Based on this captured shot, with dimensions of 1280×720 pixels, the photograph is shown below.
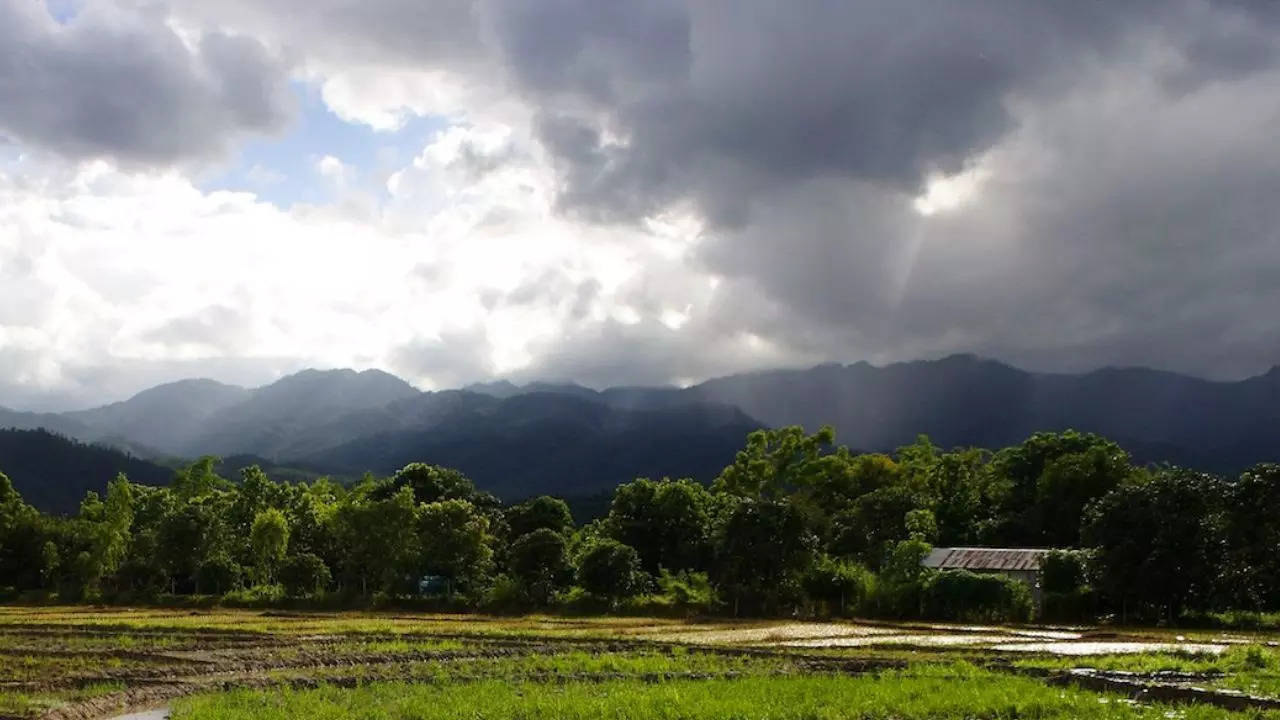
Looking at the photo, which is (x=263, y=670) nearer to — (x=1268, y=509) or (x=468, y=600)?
(x=468, y=600)

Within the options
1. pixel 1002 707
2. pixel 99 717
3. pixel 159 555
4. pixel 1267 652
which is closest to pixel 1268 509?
pixel 1267 652

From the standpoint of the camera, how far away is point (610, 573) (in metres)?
45.9

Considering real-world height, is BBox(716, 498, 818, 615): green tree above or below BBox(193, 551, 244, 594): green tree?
above

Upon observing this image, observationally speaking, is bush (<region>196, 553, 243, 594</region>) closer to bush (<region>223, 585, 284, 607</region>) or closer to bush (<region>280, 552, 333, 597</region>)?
bush (<region>223, 585, 284, 607</region>)

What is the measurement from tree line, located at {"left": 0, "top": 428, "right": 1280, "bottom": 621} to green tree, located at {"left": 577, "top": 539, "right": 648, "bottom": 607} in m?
0.09

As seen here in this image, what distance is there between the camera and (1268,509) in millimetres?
35406

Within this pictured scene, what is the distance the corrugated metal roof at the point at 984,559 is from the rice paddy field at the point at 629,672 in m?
9.33

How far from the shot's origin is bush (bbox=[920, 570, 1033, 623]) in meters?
38.5

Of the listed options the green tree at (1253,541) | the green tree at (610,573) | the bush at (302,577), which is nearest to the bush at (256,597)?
the bush at (302,577)

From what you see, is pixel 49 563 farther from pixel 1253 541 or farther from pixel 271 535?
pixel 1253 541

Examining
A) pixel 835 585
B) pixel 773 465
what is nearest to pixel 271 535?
pixel 835 585

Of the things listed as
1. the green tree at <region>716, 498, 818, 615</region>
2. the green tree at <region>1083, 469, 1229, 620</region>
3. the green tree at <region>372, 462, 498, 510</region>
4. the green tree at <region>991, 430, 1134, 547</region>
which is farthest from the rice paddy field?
the green tree at <region>372, 462, 498, 510</region>

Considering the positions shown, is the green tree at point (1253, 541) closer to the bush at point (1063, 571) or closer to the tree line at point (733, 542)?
the tree line at point (733, 542)

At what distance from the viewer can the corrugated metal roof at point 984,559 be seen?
44719mm
